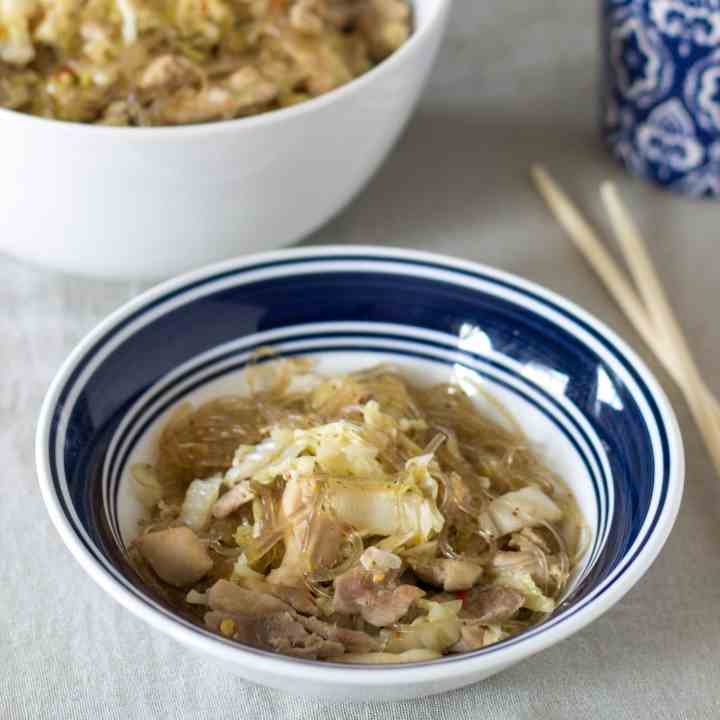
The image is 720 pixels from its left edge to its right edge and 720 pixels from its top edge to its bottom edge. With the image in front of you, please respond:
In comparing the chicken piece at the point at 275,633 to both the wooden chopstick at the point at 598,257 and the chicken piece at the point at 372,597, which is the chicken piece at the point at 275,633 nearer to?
the chicken piece at the point at 372,597

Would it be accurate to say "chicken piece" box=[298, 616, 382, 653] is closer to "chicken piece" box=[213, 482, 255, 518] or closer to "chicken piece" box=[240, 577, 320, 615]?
"chicken piece" box=[240, 577, 320, 615]

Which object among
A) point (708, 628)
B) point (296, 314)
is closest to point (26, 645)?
point (296, 314)

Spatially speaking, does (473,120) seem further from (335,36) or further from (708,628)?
(708,628)

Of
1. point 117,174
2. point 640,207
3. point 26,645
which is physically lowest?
point 26,645

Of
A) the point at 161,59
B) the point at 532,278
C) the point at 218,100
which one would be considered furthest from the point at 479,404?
the point at 161,59

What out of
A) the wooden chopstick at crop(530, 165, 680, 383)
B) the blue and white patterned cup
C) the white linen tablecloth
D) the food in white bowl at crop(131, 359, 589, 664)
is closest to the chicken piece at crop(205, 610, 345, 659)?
the food in white bowl at crop(131, 359, 589, 664)

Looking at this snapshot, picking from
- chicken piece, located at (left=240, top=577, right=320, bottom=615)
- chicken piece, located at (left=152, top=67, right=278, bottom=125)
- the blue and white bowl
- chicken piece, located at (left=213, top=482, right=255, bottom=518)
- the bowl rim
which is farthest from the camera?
chicken piece, located at (left=152, top=67, right=278, bottom=125)

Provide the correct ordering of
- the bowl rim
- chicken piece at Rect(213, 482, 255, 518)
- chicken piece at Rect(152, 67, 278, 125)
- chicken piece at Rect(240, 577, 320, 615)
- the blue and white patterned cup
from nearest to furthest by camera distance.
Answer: chicken piece at Rect(240, 577, 320, 615) → chicken piece at Rect(213, 482, 255, 518) → the bowl rim → chicken piece at Rect(152, 67, 278, 125) → the blue and white patterned cup
